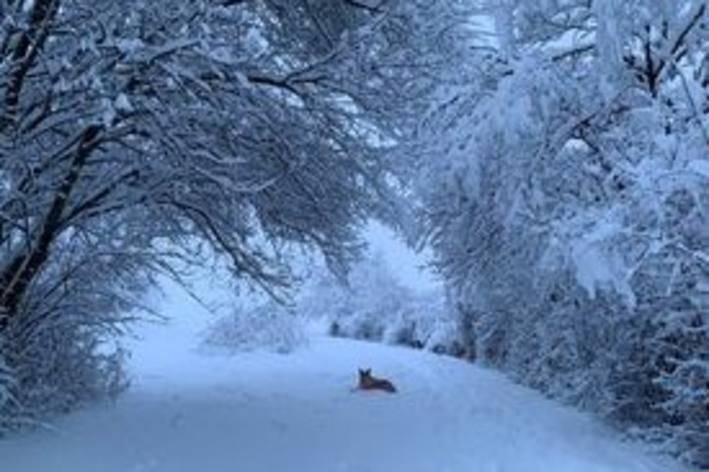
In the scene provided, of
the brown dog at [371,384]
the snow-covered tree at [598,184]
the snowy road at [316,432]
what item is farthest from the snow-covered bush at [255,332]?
the snow-covered tree at [598,184]

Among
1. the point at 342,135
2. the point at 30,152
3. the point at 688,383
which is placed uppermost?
the point at 342,135

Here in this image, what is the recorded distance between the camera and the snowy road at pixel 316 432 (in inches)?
410

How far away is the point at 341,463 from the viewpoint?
10383 mm

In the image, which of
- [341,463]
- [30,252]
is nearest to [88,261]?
[30,252]

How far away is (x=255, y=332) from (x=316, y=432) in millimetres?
14178

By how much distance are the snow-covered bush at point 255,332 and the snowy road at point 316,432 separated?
7780 mm

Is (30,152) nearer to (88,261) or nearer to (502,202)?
(88,261)

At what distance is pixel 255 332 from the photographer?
25.9m

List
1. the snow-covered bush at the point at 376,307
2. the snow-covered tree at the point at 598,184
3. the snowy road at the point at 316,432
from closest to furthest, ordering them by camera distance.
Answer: the snowy road at the point at 316,432 < the snow-covered tree at the point at 598,184 < the snow-covered bush at the point at 376,307

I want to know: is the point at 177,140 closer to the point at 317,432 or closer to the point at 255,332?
the point at 317,432

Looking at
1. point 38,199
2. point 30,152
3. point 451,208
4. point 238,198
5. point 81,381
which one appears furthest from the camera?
point 451,208

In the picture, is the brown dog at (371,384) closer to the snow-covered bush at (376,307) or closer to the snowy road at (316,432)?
the snowy road at (316,432)

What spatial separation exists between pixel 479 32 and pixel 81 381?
574 cm

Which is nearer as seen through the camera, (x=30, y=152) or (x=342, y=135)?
(x=30, y=152)
